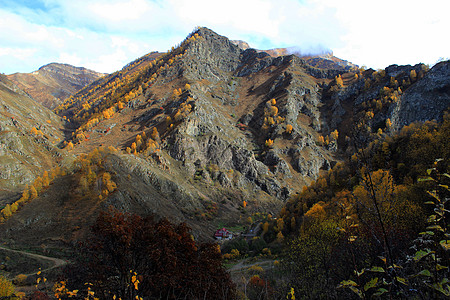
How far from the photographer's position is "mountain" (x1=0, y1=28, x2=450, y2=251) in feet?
182

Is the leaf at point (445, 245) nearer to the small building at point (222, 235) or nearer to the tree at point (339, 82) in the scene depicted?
the small building at point (222, 235)

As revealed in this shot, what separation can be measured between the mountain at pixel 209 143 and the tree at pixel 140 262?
3902cm

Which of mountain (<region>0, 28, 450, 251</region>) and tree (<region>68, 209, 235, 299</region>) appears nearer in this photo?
tree (<region>68, 209, 235, 299</region>)

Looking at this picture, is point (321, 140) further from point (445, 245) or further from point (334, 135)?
point (445, 245)

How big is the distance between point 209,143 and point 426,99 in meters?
110

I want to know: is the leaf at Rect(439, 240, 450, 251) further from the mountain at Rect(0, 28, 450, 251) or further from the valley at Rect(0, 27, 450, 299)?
the mountain at Rect(0, 28, 450, 251)

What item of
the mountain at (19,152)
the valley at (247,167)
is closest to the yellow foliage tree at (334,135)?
the valley at (247,167)

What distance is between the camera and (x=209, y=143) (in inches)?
4636

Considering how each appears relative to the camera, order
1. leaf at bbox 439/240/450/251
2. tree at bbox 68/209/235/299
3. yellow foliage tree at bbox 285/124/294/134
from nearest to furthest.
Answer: leaf at bbox 439/240/450/251
tree at bbox 68/209/235/299
yellow foliage tree at bbox 285/124/294/134

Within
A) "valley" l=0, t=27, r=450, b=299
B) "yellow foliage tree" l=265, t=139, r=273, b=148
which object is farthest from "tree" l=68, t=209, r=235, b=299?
"yellow foliage tree" l=265, t=139, r=273, b=148

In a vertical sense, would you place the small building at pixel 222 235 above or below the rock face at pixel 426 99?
below

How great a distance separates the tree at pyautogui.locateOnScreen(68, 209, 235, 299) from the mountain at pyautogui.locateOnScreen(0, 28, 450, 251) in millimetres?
39018

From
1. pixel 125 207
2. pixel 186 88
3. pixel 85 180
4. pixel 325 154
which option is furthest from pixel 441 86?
pixel 85 180

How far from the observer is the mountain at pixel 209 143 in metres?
55.4
